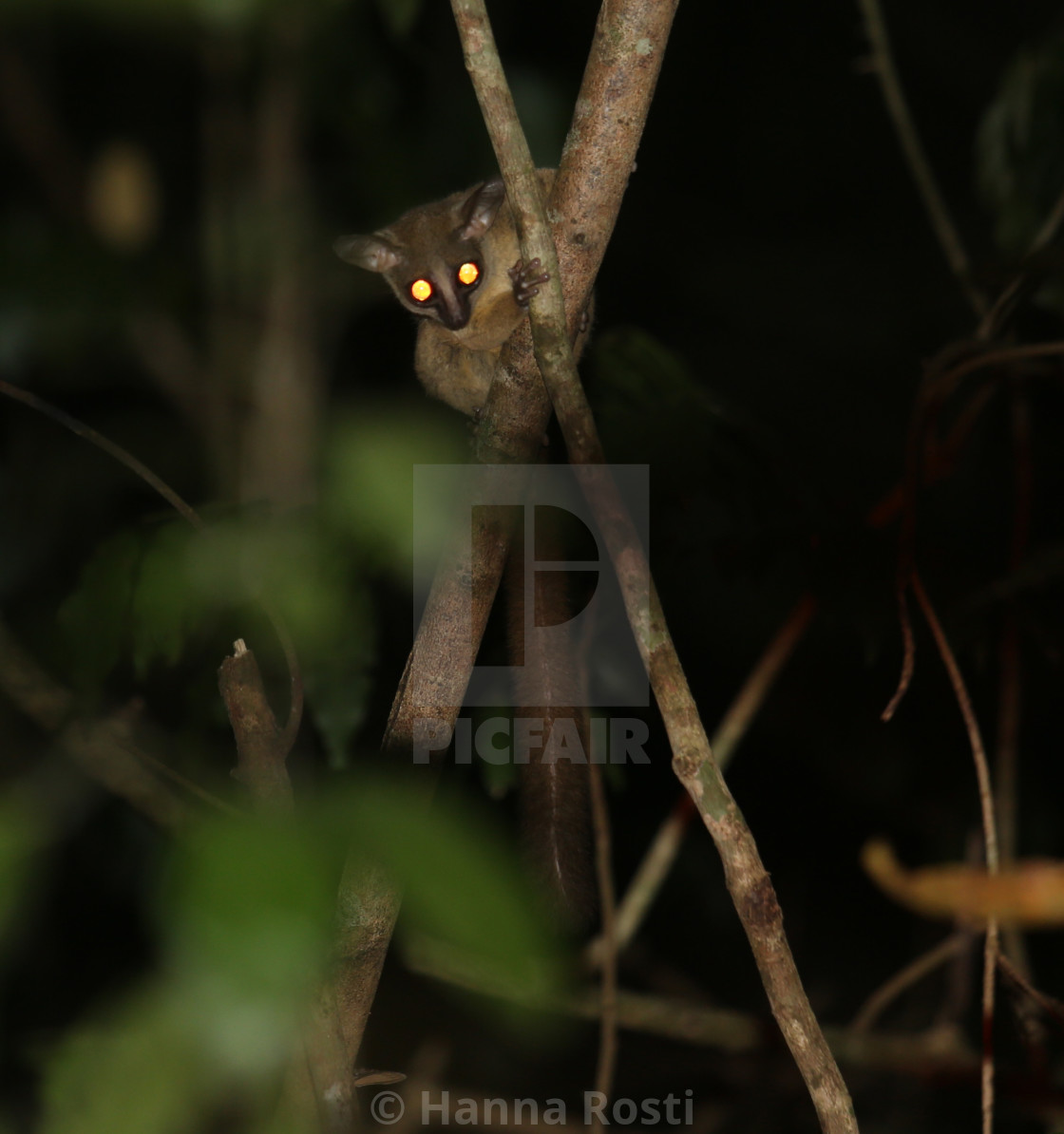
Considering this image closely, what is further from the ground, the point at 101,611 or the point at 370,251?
the point at 370,251

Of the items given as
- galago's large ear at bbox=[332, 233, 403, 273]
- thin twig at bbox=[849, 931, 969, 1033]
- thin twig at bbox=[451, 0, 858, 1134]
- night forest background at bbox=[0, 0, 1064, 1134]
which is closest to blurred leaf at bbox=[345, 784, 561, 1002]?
night forest background at bbox=[0, 0, 1064, 1134]

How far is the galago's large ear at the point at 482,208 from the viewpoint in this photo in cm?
279

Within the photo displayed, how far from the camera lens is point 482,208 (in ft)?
9.43

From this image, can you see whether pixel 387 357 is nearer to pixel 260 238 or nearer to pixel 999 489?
pixel 260 238

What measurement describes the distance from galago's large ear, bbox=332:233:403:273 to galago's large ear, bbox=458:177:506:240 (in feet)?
0.77

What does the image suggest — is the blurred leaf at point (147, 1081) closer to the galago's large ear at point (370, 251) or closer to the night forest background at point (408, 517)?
the night forest background at point (408, 517)

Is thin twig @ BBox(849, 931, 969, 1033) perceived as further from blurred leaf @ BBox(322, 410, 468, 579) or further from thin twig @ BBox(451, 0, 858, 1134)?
blurred leaf @ BBox(322, 410, 468, 579)

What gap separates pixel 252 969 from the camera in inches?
21.8

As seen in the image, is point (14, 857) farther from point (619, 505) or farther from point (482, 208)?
point (482, 208)

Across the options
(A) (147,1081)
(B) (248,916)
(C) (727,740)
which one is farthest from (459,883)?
(C) (727,740)

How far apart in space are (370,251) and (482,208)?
1.30ft

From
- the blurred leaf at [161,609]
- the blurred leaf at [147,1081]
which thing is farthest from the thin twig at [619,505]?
the blurred leaf at [161,609]

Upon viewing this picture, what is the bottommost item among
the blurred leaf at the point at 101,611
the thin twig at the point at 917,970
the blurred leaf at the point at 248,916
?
the thin twig at the point at 917,970

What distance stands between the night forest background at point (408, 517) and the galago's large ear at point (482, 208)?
0.39 metres
